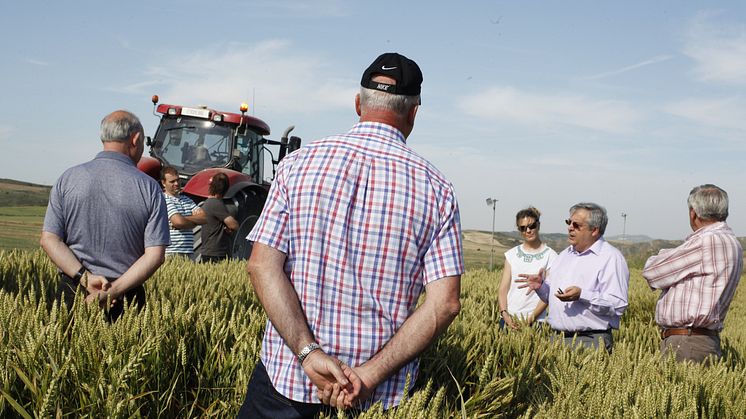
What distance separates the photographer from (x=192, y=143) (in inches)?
390

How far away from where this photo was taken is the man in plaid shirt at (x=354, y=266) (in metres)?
1.93

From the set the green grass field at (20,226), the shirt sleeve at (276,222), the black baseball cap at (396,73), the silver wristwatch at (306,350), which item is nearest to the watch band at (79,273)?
the shirt sleeve at (276,222)

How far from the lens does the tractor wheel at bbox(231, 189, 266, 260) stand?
29.8 ft

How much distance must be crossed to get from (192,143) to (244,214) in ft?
4.83

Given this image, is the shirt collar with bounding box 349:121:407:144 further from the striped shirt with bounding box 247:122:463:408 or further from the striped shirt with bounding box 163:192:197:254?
the striped shirt with bounding box 163:192:197:254

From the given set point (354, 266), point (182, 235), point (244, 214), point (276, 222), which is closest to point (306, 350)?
point (354, 266)

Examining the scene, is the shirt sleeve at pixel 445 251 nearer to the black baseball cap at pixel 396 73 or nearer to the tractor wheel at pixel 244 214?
the black baseball cap at pixel 396 73

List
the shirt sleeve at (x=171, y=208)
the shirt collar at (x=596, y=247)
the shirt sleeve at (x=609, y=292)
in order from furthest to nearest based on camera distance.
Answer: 1. the shirt sleeve at (x=171, y=208)
2. the shirt collar at (x=596, y=247)
3. the shirt sleeve at (x=609, y=292)

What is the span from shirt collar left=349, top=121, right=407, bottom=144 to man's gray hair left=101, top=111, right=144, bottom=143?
188cm

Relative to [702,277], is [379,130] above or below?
above

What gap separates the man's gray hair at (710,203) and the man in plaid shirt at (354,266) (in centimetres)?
265

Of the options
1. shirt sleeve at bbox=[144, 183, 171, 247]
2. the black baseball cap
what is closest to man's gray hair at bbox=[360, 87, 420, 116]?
the black baseball cap

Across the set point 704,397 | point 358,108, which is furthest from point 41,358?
point 704,397

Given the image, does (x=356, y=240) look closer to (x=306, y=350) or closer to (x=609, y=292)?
(x=306, y=350)
